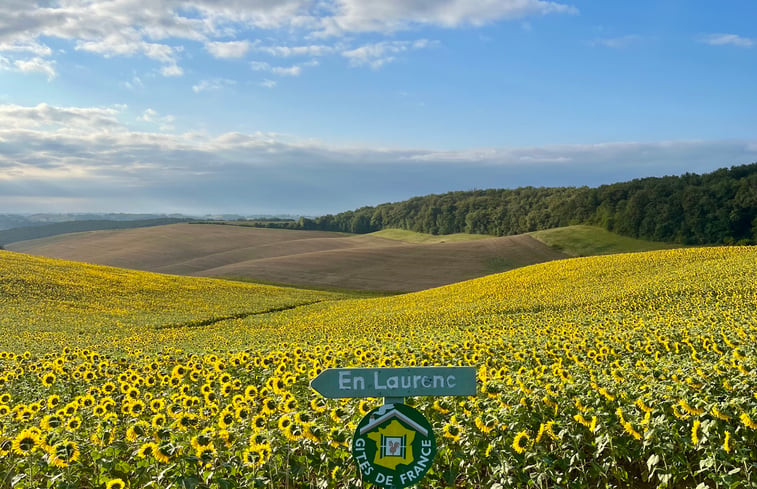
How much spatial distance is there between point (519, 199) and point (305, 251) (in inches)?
2841

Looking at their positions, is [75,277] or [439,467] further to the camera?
[75,277]

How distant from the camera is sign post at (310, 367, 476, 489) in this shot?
13.7 ft

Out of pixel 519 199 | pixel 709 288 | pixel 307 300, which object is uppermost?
pixel 519 199

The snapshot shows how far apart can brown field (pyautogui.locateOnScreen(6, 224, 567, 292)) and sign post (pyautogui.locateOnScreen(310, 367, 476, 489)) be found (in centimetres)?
5096

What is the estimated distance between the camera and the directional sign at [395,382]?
167 inches

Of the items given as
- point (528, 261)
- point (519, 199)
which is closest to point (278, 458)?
point (528, 261)

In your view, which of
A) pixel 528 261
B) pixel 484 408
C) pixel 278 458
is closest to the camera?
pixel 278 458

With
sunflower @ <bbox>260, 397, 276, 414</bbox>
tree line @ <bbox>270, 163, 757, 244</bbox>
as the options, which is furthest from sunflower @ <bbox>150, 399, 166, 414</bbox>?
tree line @ <bbox>270, 163, 757, 244</bbox>

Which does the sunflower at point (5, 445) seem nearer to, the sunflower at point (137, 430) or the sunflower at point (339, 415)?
the sunflower at point (137, 430)

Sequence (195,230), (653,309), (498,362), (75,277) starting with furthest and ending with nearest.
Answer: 1. (195,230)
2. (75,277)
3. (653,309)
4. (498,362)

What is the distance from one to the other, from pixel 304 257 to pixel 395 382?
223 ft

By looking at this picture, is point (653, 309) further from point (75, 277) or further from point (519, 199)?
point (519, 199)

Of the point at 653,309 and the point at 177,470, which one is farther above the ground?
the point at 177,470

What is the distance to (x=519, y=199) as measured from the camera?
137625mm
